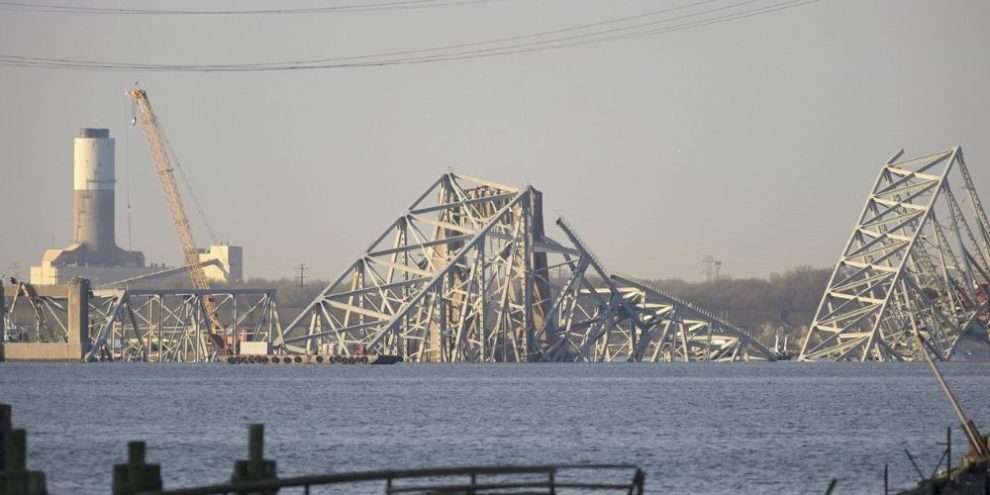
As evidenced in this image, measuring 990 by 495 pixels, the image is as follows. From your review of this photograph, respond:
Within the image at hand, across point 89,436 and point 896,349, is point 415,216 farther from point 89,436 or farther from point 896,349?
point 89,436

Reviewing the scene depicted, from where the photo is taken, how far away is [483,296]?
144500mm

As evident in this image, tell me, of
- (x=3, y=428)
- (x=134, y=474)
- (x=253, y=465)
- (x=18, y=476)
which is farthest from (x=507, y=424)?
(x=18, y=476)

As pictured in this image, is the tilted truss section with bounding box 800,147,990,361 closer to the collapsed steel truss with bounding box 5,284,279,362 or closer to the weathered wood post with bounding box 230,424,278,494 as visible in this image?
the collapsed steel truss with bounding box 5,284,279,362

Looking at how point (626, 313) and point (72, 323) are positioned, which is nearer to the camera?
point (626, 313)

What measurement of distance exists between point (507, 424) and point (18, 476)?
45.0 metres

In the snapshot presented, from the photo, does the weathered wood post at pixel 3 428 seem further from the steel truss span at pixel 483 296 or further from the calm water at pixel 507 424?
the steel truss span at pixel 483 296

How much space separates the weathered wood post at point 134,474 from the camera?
68.9 feet

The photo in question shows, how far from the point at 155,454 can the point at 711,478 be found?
1468cm

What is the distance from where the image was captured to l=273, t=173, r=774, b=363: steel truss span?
475ft

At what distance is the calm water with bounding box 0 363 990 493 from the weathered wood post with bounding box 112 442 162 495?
18.3 metres

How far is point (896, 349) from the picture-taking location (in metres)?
145

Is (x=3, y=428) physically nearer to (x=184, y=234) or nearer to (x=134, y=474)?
(x=134, y=474)

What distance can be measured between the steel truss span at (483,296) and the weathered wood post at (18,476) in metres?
120

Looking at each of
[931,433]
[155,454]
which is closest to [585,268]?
[931,433]
